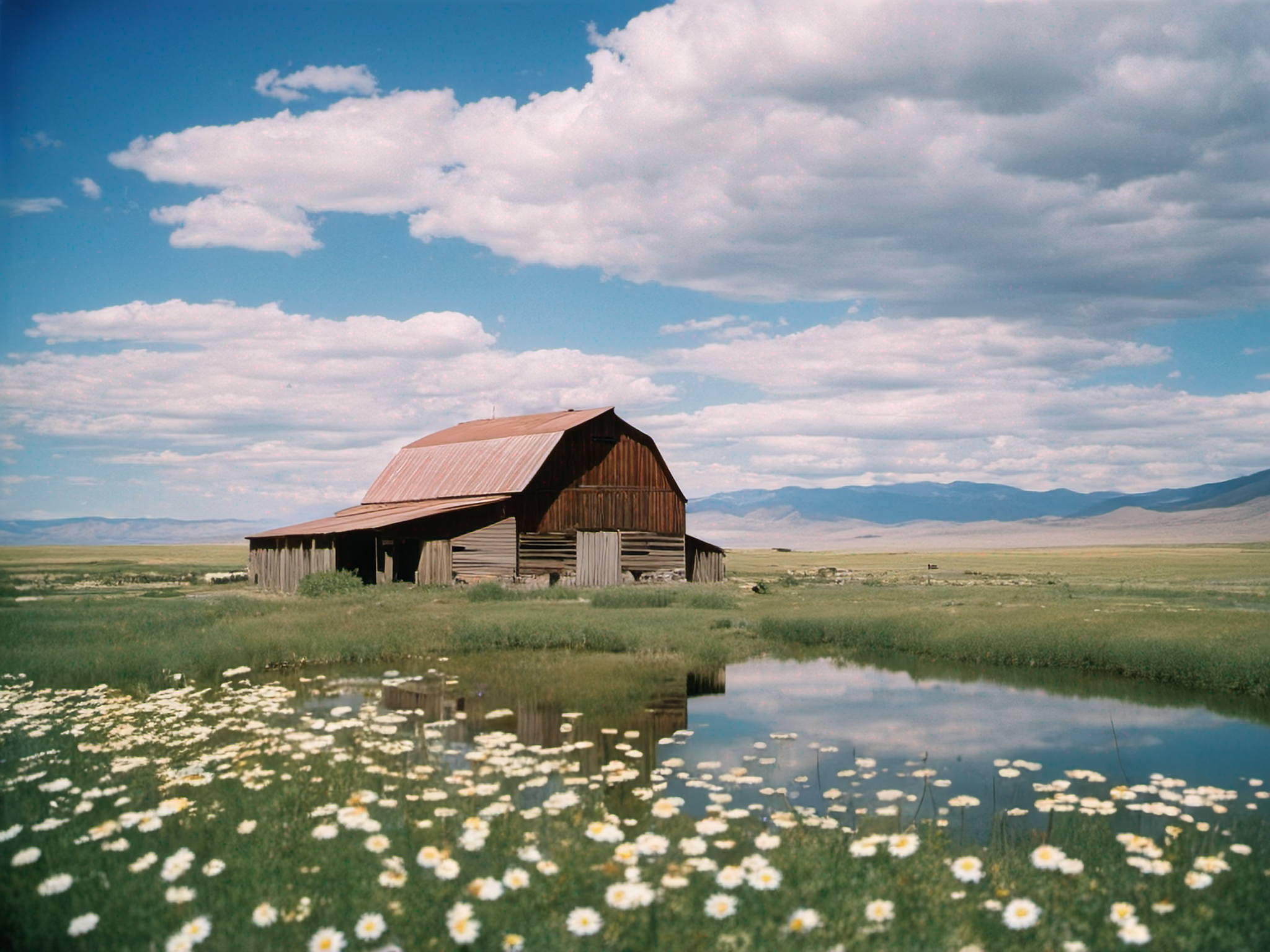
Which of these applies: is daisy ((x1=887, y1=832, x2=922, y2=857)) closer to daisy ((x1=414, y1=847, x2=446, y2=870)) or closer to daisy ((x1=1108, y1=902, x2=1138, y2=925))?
daisy ((x1=1108, y1=902, x2=1138, y2=925))

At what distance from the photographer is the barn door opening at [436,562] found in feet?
144

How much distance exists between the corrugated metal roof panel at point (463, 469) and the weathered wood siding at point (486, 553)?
217 centimetres

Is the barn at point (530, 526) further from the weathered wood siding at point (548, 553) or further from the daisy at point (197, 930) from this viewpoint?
the daisy at point (197, 930)

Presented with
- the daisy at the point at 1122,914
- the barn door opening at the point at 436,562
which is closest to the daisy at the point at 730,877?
the daisy at the point at 1122,914

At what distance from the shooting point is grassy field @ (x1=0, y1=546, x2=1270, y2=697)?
815 inches

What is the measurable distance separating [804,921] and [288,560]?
1730 inches

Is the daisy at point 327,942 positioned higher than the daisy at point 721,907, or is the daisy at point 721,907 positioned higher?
the daisy at point 327,942

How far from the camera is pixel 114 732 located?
40.5 ft

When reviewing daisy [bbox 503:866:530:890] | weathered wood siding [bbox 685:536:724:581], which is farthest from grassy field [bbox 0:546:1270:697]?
daisy [bbox 503:866:530:890]

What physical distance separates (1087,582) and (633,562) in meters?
26.8

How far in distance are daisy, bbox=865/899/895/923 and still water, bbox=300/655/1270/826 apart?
3.51 meters

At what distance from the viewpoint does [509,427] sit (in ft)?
179

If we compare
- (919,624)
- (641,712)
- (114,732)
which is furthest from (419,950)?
(919,624)

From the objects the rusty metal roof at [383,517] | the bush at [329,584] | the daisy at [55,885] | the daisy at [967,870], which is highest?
the rusty metal roof at [383,517]
